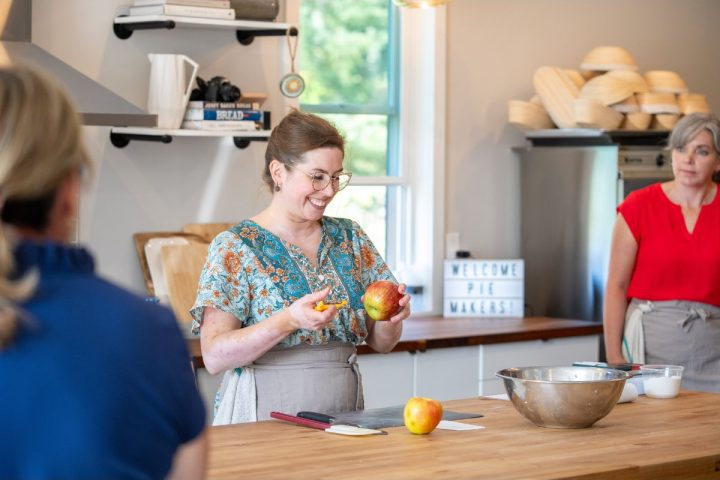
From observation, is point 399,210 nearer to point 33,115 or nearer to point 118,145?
point 118,145

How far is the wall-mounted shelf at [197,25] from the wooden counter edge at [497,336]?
3.72 feet

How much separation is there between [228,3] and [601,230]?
1888 millimetres

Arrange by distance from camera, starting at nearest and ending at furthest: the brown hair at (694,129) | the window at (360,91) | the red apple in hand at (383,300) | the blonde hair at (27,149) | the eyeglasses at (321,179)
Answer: the blonde hair at (27,149), the red apple in hand at (383,300), the eyeglasses at (321,179), the brown hair at (694,129), the window at (360,91)

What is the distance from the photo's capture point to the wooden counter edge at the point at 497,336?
4284mm

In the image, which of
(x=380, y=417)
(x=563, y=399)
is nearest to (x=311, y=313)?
(x=380, y=417)

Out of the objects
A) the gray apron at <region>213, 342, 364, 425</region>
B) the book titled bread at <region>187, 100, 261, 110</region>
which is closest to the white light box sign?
the book titled bread at <region>187, 100, 261, 110</region>

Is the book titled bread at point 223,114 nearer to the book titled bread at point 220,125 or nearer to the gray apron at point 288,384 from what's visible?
the book titled bread at point 220,125

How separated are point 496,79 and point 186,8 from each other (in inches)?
68.5

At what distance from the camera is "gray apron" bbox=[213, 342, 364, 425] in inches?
113

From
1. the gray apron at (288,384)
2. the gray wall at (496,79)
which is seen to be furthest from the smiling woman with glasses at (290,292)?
the gray wall at (496,79)

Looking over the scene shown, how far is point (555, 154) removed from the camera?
5.20m

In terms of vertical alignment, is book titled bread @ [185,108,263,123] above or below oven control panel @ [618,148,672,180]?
above

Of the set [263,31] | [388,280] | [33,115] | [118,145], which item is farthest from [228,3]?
[33,115]

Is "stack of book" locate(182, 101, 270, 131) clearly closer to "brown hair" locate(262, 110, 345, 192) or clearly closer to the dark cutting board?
"brown hair" locate(262, 110, 345, 192)
